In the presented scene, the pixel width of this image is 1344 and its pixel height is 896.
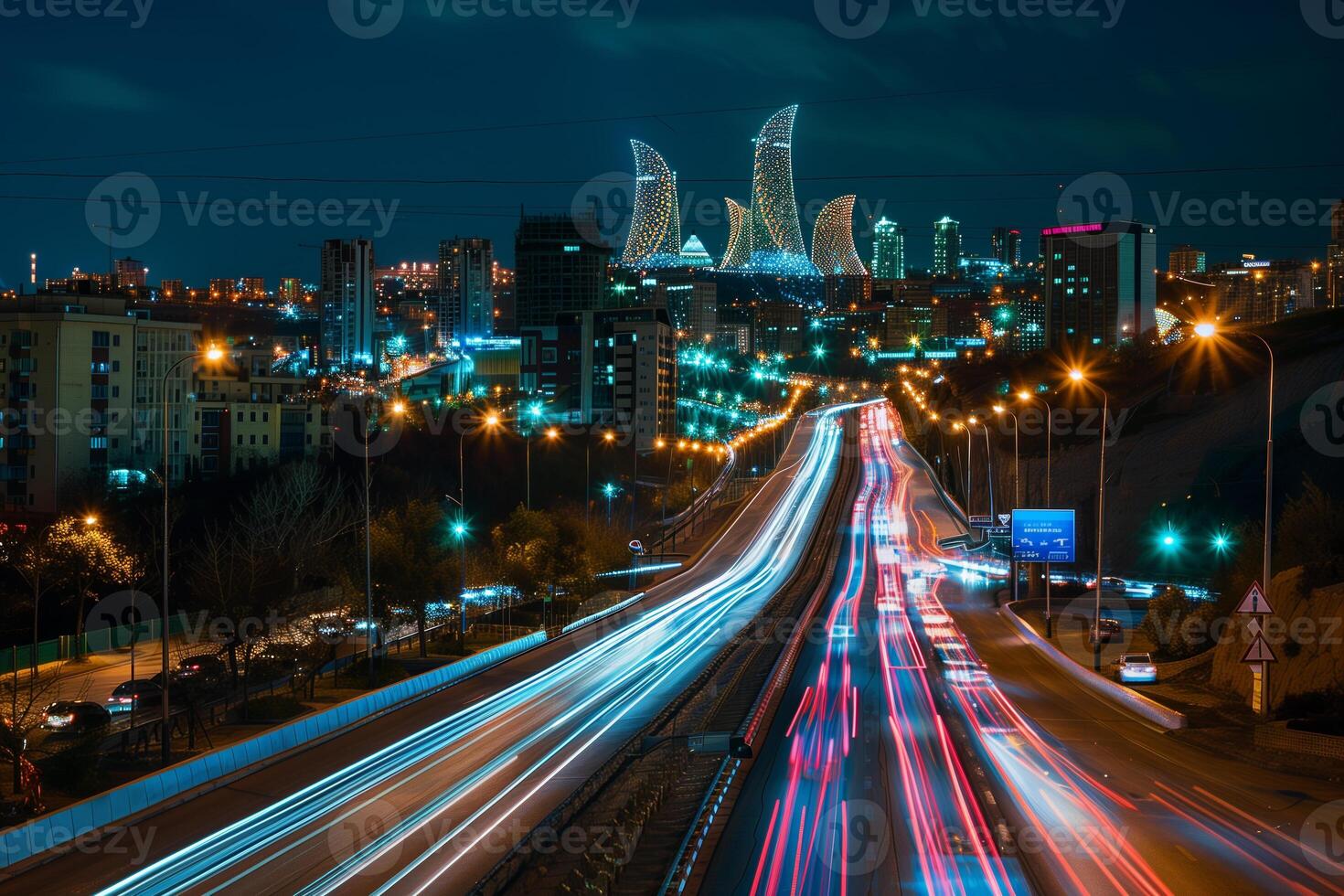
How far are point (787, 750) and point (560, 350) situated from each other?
99.8m

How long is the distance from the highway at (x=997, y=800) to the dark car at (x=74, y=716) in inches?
414

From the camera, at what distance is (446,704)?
19.6m

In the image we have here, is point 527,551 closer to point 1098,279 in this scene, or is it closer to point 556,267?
point 556,267

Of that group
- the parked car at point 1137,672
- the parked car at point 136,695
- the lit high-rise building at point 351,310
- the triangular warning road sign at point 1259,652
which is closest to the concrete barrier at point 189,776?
the parked car at point 136,695

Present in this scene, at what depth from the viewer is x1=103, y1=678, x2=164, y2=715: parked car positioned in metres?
21.2

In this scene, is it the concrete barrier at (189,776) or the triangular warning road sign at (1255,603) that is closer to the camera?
the concrete barrier at (189,776)

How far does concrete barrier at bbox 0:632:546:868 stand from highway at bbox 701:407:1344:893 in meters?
6.39

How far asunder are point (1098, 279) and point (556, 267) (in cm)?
6606

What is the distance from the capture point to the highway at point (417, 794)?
419 inches

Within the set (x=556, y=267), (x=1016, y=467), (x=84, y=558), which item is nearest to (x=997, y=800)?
(x=1016, y=467)

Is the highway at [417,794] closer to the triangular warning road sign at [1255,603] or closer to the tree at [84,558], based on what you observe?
the triangular warning road sign at [1255,603]

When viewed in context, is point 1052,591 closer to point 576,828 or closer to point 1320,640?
point 1320,640

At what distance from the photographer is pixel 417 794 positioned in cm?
1355

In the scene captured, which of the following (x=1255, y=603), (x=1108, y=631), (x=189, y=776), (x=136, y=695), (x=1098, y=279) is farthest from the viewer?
(x=1098, y=279)
